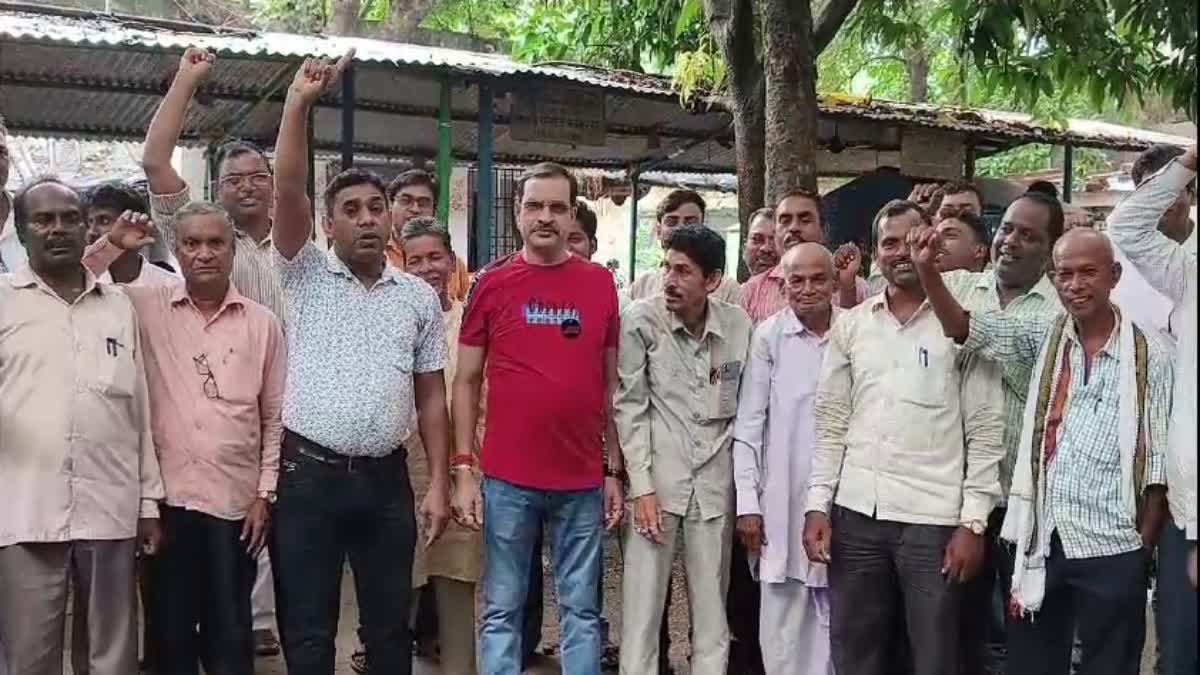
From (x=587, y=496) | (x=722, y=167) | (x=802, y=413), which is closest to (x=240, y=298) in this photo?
(x=587, y=496)

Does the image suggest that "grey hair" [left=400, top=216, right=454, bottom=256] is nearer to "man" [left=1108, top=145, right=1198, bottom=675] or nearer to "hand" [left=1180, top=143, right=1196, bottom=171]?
"man" [left=1108, top=145, right=1198, bottom=675]

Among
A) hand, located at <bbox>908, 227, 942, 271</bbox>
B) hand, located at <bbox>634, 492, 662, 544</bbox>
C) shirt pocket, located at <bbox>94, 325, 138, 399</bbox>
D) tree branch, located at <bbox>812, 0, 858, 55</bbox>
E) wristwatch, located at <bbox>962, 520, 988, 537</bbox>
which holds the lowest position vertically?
hand, located at <bbox>634, 492, 662, 544</bbox>

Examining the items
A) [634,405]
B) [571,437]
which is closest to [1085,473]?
[634,405]

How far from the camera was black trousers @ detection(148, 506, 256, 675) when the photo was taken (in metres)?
3.64

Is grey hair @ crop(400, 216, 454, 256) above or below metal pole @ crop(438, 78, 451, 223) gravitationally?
below

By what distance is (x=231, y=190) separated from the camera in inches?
168

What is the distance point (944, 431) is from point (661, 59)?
250 inches

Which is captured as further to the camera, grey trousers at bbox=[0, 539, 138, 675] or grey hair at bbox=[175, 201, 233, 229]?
grey hair at bbox=[175, 201, 233, 229]

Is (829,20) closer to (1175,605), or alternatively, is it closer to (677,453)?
(677,453)

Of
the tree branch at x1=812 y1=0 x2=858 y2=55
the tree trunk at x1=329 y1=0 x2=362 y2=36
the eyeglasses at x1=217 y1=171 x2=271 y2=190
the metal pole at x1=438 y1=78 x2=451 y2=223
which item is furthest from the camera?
the tree trunk at x1=329 y1=0 x2=362 y2=36

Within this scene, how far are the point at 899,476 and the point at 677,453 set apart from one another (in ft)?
2.52

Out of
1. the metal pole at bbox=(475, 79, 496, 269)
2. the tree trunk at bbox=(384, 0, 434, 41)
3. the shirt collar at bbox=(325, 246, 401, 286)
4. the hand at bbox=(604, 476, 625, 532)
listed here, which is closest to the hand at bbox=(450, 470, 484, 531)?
the hand at bbox=(604, 476, 625, 532)

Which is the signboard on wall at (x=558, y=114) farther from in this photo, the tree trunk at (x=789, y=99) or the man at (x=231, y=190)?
the man at (x=231, y=190)

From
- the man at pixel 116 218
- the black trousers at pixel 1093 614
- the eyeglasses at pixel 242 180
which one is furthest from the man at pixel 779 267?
the man at pixel 116 218
